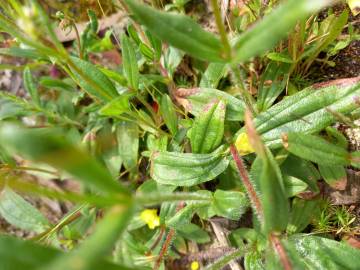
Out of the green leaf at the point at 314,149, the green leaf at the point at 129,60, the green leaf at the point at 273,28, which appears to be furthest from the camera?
the green leaf at the point at 129,60

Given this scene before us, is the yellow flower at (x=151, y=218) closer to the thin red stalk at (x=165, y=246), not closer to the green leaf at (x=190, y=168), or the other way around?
the thin red stalk at (x=165, y=246)

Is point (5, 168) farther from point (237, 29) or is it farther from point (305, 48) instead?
point (305, 48)

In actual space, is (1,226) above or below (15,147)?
below

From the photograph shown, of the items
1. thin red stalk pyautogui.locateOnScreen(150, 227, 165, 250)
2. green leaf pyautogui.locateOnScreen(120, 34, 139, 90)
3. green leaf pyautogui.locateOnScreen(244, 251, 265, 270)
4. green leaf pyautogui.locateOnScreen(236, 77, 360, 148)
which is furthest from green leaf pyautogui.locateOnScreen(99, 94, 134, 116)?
green leaf pyautogui.locateOnScreen(244, 251, 265, 270)

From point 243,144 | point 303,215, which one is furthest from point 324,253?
point 243,144

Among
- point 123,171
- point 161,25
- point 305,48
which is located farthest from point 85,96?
→ point 161,25

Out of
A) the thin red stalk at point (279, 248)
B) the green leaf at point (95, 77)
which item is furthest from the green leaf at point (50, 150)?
the green leaf at point (95, 77)

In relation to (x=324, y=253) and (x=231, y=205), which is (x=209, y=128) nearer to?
(x=231, y=205)
